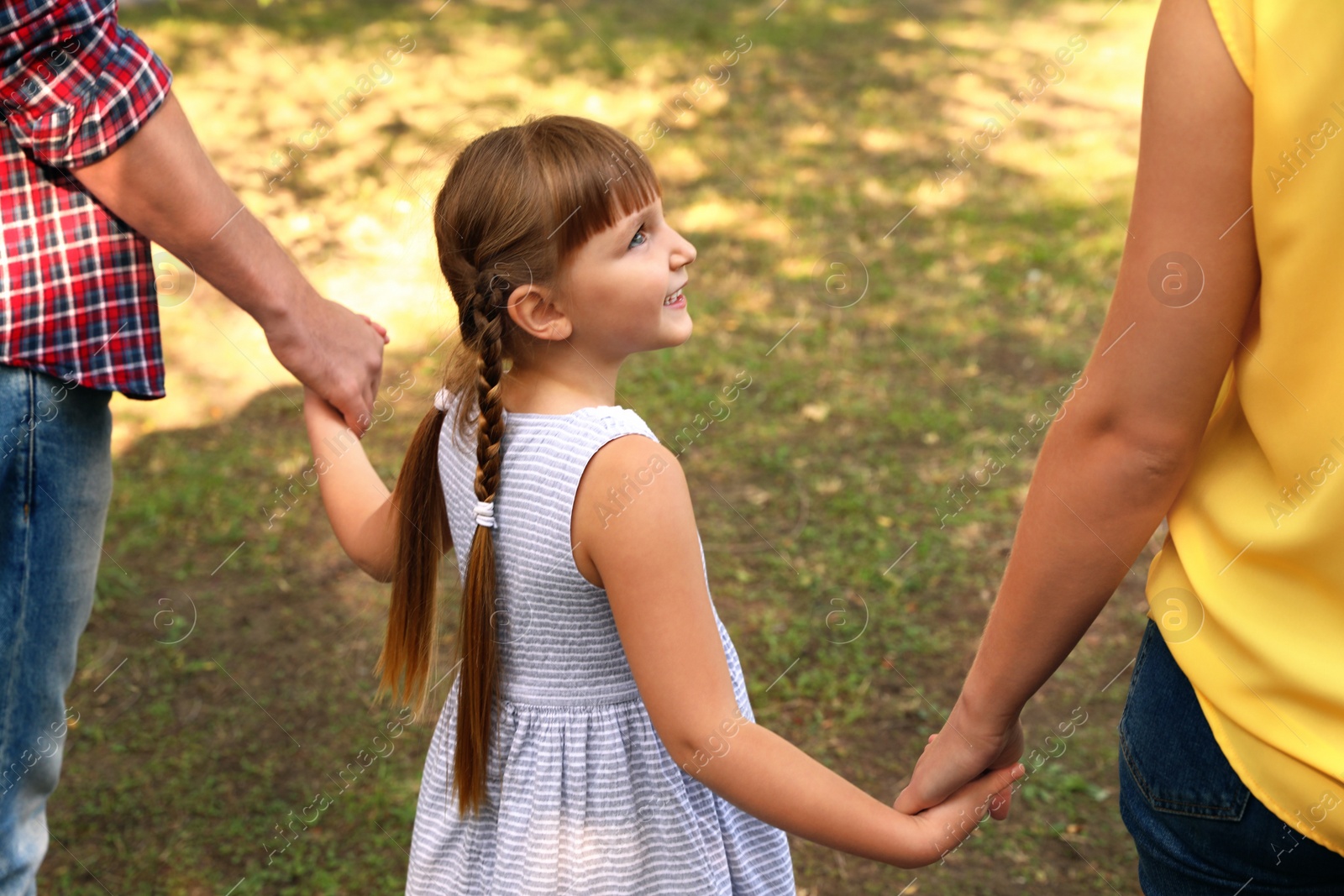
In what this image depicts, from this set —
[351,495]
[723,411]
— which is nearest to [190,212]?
[351,495]

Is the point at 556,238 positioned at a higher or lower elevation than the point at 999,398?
higher

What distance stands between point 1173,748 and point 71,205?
159 cm

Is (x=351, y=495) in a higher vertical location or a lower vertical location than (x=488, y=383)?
lower

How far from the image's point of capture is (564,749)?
1632 mm

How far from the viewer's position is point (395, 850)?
2.88 meters

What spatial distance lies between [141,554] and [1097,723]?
9.65 ft

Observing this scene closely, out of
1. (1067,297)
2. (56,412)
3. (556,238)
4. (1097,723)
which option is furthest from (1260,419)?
(1067,297)

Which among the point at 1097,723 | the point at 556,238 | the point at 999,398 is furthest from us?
the point at 999,398

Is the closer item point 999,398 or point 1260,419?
point 1260,419

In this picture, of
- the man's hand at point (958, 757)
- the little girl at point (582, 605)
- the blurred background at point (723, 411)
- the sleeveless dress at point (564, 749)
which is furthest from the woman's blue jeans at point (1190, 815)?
the blurred background at point (723, 411)

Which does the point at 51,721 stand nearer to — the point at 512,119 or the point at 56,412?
the point at 56,412

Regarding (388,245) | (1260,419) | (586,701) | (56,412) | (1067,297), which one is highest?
(1260,419)

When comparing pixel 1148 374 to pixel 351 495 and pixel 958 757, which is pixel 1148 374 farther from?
pixel 351 495

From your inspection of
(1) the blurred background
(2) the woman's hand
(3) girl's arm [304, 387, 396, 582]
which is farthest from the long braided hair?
(2) the woman's hand
